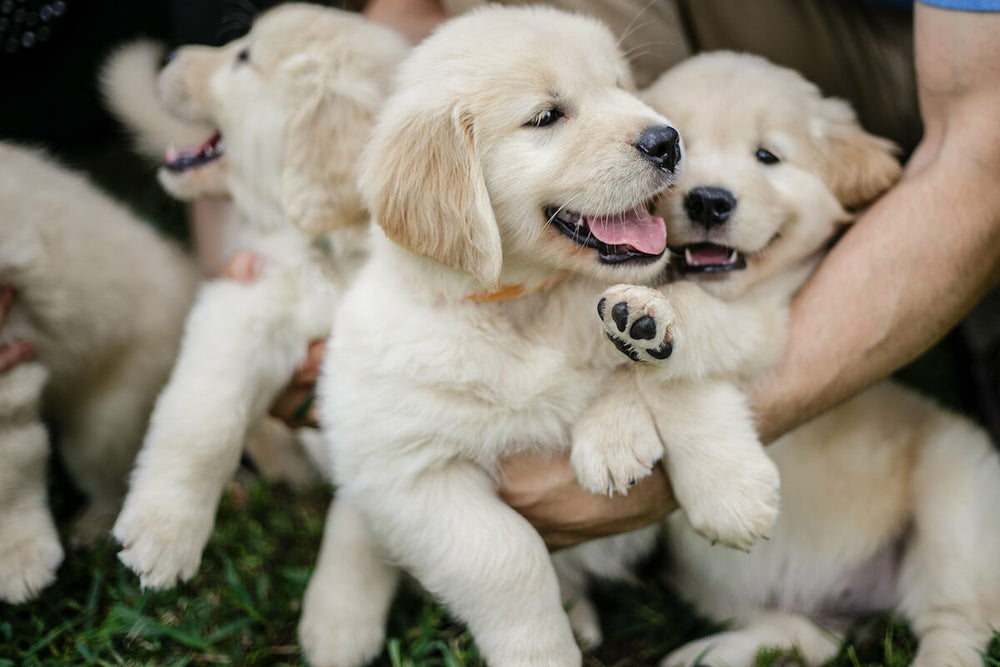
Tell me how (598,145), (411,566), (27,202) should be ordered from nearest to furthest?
(598,145) → (411,566) → (27,202)

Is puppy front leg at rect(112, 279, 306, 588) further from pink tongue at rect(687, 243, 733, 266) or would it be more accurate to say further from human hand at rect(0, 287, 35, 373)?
pink tongue at rect(687, 243, 733, 266)

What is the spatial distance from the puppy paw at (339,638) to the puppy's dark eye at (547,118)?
1.25 meters

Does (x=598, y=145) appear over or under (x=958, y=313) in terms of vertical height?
over

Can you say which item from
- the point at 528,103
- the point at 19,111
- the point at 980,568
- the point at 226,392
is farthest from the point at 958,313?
the point at 19,111

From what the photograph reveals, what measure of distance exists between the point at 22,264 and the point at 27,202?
0.65 feet

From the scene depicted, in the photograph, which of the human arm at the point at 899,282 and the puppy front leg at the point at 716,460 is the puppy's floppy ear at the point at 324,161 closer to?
the human arm at the point at 899,282

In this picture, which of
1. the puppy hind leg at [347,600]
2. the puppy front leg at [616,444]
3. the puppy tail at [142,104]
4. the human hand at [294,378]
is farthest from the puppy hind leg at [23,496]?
the puppy front leg at [616,444]

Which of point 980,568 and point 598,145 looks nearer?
point 598,145

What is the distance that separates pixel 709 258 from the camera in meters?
2.21

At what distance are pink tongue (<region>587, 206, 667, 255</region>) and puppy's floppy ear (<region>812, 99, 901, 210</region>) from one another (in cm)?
64

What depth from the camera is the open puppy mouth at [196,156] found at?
9.30ft

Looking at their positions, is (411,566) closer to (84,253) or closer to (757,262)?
(757,262)

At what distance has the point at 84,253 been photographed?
2635 mm

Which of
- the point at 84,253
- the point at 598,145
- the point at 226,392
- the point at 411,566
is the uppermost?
the point at 598,145
